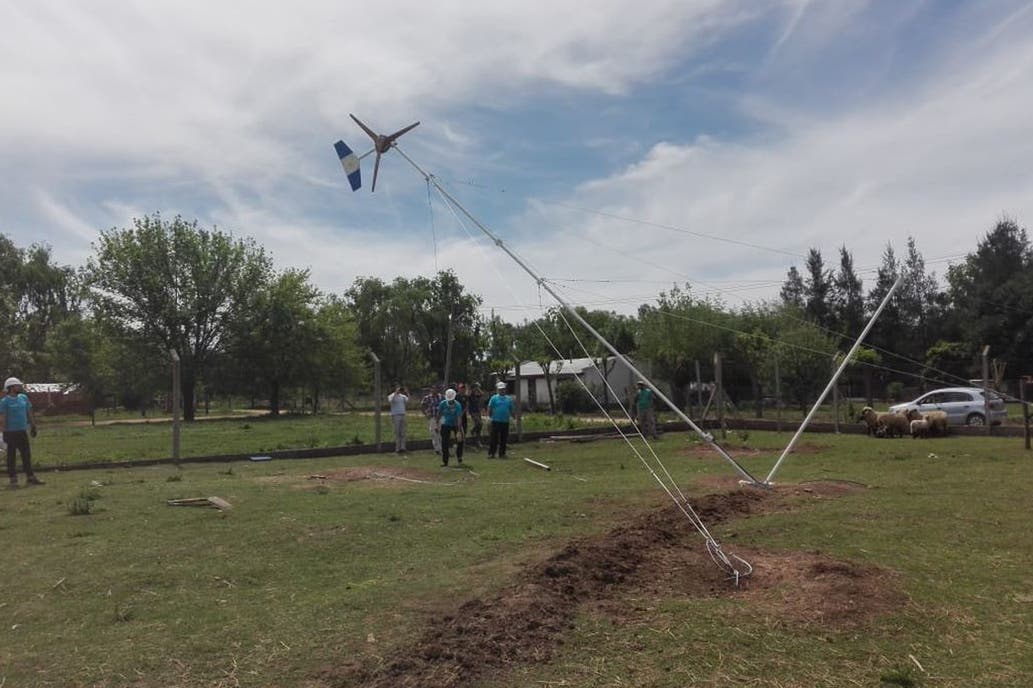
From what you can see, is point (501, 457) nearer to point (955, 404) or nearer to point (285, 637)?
point (285, 637)

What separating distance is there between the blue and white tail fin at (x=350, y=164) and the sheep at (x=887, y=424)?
17277 millimetres

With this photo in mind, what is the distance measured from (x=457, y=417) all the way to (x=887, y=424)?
12.2 metres

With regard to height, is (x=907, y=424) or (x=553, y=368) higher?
(x=553, y=368)

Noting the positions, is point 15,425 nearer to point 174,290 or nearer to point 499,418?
point 499,418

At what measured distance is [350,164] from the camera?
9.34m

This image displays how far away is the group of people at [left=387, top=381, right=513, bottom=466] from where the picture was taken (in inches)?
666

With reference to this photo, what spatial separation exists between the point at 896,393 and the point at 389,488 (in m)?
36.6

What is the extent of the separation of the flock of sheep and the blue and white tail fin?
17225 mm

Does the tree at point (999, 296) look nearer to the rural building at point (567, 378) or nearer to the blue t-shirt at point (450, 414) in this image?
the rural building at point (567, 378)

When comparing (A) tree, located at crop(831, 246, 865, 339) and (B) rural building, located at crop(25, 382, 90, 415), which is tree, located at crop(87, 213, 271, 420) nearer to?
(B) rural building, located at crop(25, 382, 90, 415)

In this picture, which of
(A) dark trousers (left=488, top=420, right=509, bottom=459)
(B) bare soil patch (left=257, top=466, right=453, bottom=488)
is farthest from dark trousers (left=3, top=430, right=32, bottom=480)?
(A) dark trousers (left=488, top=420, right=509, bottom=459)

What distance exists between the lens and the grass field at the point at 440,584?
4.57 metres

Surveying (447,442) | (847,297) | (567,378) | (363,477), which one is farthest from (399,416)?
(847,297)

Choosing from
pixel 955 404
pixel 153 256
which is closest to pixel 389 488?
pixel 955 404
